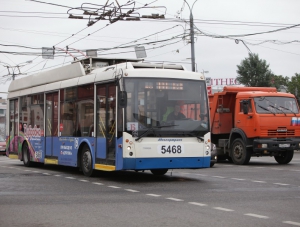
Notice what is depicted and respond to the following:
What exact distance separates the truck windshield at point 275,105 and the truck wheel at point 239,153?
5.54 ft

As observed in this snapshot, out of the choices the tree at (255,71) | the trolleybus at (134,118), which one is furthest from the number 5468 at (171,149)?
the tree at (255,71)

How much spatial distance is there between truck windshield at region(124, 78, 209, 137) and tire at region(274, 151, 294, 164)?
969 cm

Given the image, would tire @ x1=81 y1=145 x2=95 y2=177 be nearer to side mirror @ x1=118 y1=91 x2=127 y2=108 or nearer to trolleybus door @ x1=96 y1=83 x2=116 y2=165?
trolleybus door @ x1=96 y1=83 x2=116 y2=165

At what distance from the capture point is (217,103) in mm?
27297

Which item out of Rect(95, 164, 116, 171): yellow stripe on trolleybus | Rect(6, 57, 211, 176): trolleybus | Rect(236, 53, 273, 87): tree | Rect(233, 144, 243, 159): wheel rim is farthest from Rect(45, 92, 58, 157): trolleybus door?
Rect(236, 53, 273, 87): tree

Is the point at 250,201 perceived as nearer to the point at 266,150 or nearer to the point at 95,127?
the point at 95,127

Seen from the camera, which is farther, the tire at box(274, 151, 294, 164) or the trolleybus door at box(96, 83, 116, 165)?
the tire at box(274, 151, 294, 164)

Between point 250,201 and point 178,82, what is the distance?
223 inches

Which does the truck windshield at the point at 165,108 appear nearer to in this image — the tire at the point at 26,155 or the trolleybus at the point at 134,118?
the trolleybus at the point at 134,118

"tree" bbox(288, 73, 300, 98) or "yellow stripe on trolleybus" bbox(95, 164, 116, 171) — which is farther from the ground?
"tree" bbox(288, 73, 300, 98)

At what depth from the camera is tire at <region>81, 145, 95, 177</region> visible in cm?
1842

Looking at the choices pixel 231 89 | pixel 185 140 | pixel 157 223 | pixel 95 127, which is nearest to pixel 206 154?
pixel 185 140

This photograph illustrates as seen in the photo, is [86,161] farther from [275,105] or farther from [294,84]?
[294,84]

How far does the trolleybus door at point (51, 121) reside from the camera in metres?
21.2
